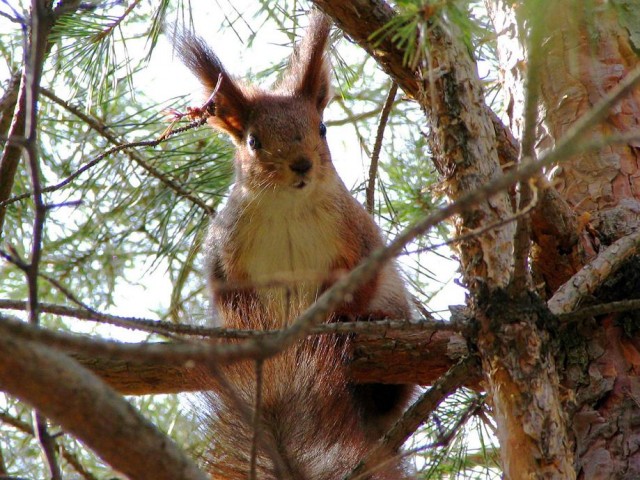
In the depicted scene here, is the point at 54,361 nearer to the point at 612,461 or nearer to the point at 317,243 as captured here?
the point at 612,461

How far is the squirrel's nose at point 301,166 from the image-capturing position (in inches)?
94.8

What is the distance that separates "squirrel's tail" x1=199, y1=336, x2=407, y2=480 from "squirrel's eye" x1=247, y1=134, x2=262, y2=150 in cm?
89

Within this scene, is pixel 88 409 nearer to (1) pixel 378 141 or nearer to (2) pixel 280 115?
(1) pixel 378 141

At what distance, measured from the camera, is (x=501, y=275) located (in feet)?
4.67

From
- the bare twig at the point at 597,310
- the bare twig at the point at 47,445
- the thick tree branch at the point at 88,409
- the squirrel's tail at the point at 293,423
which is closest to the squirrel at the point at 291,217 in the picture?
the squirrel's tail at the point at 293,423

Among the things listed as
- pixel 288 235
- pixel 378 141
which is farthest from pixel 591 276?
pixel 288 235

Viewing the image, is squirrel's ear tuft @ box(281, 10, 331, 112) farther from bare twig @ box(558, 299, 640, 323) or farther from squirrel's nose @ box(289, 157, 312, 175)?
bare twig @ box(558, 299, 640, 323)

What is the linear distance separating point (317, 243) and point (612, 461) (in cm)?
122

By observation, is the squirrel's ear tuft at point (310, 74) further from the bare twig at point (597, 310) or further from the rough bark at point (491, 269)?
the bare twig at point (597, 310)

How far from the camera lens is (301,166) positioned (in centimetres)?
241

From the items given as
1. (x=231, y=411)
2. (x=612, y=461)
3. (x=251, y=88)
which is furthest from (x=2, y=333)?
(x=251, y=88)

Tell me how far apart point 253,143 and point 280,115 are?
128 mm

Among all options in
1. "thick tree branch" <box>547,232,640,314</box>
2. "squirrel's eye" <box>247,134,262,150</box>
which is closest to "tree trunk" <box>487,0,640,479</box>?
A: "thick tree branch" <box>547,232,640,314</box>

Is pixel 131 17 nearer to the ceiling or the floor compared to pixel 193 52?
nearer to the ceiling
